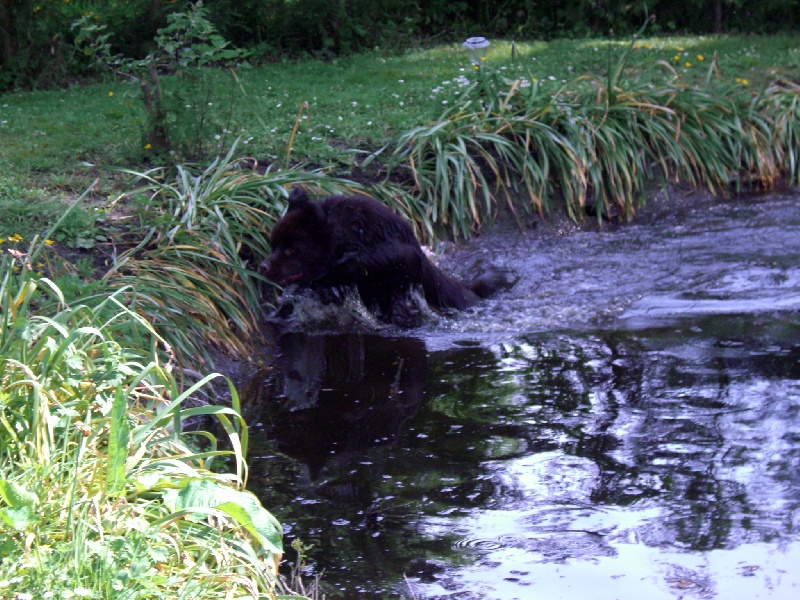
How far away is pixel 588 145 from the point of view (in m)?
8.74

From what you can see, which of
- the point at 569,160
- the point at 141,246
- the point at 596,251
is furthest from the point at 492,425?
the point at 569,160

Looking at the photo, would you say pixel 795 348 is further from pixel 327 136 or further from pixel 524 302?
pixel 327 136

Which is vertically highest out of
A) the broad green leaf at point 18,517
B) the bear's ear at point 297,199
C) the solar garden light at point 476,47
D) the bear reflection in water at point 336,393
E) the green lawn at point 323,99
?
the solar garden light at point 476,47

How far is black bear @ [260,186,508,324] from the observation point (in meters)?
6.46

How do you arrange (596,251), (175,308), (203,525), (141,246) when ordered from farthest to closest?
(596,251)
(141,246)
(175,308)
(203,525)

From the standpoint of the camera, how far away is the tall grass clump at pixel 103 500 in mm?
2520

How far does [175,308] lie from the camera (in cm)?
566

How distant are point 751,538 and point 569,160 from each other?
5663 millimetres

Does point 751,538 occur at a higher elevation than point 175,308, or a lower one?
lower

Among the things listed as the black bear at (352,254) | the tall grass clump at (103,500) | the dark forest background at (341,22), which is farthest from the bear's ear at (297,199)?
the dark forest background at (341,22)

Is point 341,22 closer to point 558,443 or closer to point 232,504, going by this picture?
point 558,443

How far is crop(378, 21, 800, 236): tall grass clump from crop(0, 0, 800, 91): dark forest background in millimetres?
2447

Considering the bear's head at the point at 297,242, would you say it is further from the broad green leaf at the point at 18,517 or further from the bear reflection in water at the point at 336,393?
the broad green leaf at the point at 18,517

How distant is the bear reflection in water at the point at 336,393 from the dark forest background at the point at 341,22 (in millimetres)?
6696
